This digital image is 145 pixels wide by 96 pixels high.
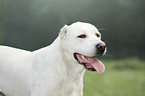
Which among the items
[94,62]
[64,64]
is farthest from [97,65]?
[64,64]

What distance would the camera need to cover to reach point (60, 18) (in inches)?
1053

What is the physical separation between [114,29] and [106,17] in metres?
1.81

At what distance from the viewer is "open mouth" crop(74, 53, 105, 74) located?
13.1ft

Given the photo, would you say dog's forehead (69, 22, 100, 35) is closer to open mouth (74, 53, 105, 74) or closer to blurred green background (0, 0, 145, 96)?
open mouth (74, 53, 105, 74)

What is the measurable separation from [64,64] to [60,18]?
75.3ft

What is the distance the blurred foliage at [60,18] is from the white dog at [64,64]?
68.5 ft

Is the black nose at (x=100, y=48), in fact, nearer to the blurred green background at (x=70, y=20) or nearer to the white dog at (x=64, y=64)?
the white dog at (x=64, y=64)

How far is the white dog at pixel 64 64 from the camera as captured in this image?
13.1 ft

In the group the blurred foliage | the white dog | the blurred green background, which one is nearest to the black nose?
the white dog

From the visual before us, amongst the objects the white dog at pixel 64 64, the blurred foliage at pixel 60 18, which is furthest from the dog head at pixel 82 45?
the blurred foliage at pixel 60 18

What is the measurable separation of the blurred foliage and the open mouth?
69.1ft

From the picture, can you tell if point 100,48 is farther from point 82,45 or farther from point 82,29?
point 82,29

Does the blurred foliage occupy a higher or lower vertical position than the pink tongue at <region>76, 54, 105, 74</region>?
lower

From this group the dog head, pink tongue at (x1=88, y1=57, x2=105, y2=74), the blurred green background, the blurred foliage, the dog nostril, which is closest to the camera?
the dog nostril
